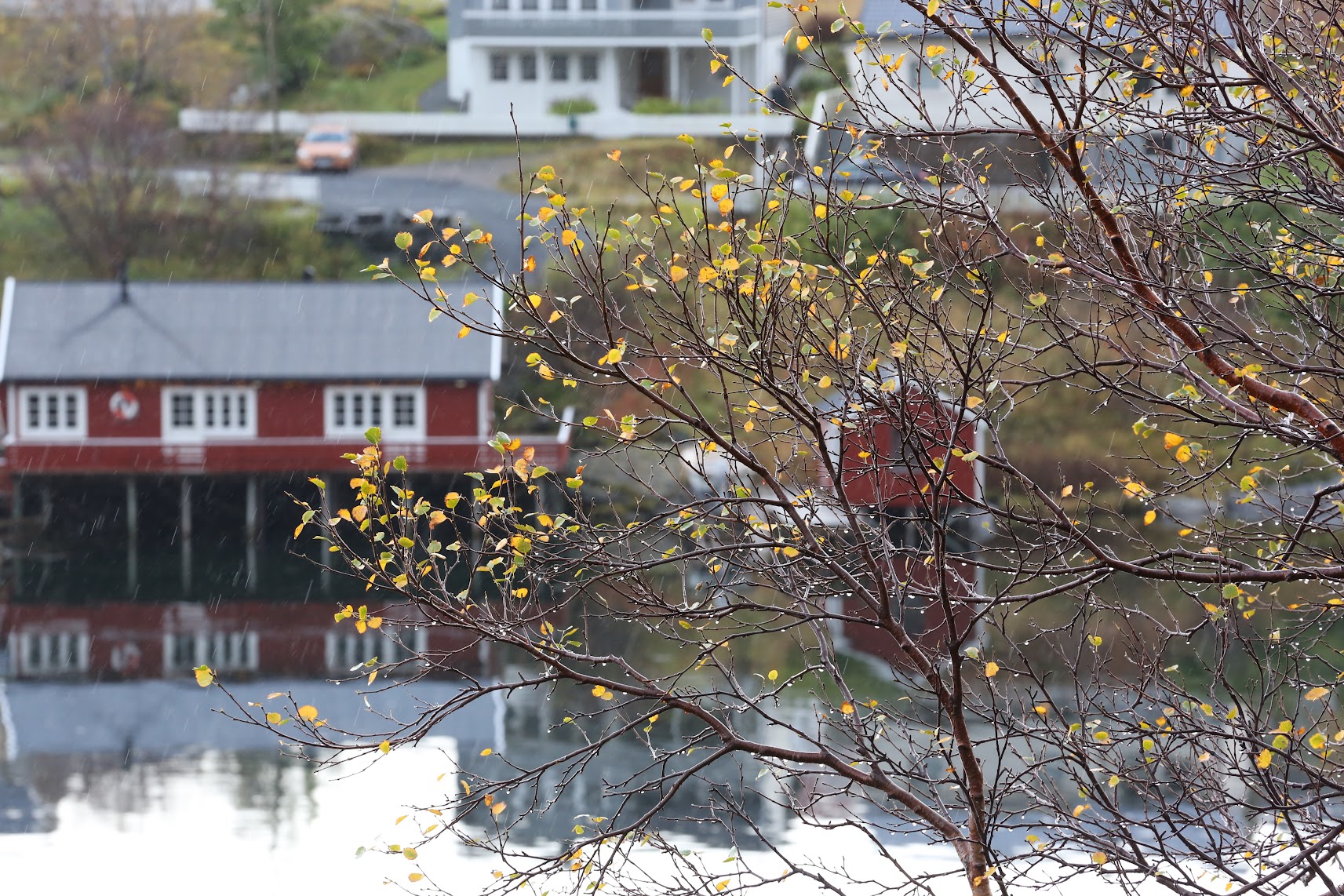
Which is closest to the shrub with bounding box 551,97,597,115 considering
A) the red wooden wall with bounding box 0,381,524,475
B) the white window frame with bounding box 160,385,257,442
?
the red wooden wall with bounding box 0,381,524,475

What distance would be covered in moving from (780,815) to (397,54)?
121ft

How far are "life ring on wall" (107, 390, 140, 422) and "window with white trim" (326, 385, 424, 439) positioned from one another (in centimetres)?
342

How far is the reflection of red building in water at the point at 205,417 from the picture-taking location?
24672 mm

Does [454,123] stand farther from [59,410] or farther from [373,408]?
[59,410]

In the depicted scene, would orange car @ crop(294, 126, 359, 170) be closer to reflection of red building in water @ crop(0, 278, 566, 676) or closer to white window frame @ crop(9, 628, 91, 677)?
reflection of red building in water @ crop(0, 278, 566, 676)

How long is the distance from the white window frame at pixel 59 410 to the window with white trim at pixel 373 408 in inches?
169

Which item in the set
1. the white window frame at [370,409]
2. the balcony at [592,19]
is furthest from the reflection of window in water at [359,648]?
the balcony at [592,19]

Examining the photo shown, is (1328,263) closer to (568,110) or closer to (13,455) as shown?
(13,455)

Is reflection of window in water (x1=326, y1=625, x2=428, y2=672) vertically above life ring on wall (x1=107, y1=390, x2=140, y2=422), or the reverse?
life ring on wall (x1=107, y1=390, x2=140, y2=422)

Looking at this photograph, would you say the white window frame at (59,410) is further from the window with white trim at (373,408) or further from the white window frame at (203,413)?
the window with white trim at (373,408)

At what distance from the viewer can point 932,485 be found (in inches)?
141

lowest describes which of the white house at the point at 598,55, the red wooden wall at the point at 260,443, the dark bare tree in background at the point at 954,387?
the dark bare tree in background at the point at 954,387

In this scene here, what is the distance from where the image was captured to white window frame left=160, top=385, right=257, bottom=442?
2514 centimetres

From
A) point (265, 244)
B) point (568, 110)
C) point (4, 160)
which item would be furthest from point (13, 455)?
point (568, 110)
